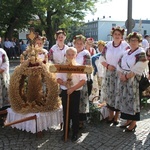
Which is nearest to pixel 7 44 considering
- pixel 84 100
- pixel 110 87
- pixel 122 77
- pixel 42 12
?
pixel 42 12

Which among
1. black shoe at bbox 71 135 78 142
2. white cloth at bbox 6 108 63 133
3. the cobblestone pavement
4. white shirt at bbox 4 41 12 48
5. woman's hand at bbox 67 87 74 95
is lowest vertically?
the cobblestone pavement

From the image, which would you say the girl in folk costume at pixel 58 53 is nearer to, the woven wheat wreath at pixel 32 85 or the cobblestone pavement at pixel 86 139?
the woven wheat wreath at pixel 32 85

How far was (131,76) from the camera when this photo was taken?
16.6 feet

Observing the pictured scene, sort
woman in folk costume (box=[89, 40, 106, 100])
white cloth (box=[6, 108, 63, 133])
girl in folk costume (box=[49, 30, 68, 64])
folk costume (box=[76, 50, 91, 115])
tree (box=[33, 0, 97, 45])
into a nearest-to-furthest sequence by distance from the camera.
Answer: white cloth (box=[6, 108, 63, 133]) → folk costume (box=[76, 50, 91, 115]) → girl in folk costume (box=[49, 30, 68, 64]) → woman in folk costume (box=[89, 40, 106, 100]) → tree (box=[33, 0, 97, 45])

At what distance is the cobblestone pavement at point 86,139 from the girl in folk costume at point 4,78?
55cm

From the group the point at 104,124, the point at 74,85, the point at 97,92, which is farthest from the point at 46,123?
the point at 97,92

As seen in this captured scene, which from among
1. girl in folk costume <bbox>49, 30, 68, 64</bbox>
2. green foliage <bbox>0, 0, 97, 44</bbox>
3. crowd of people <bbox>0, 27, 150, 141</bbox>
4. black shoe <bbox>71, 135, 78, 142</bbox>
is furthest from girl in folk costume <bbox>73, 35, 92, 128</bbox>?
green foliage <bbox>0, 0, 97, 44</bbox>

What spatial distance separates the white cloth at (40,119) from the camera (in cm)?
512

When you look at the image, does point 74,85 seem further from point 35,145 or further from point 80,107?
point 35,145

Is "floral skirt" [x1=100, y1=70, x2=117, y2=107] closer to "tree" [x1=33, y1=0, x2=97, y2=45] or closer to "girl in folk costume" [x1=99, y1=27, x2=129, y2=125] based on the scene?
"girl in folk costume" [x1=99, y1=27, x2=129, y2=125]

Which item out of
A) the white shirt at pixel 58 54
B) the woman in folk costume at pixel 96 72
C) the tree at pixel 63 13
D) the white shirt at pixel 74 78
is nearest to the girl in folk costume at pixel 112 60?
the white shirt at pixel 74 78

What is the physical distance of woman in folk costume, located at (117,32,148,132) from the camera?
5008 mm

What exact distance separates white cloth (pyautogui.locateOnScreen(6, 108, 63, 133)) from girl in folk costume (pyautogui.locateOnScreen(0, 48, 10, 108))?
1.17 ft

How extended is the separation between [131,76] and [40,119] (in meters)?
1.82
